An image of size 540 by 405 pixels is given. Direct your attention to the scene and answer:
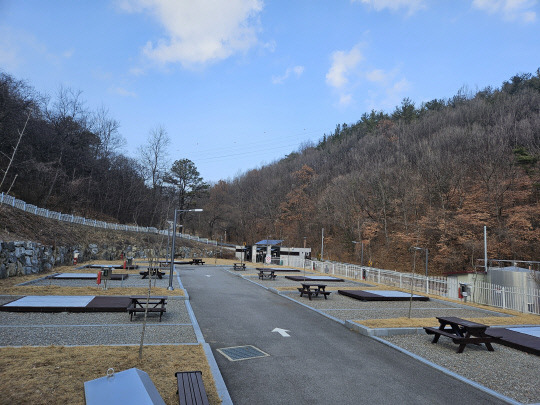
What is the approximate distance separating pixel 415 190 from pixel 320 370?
5068 cm

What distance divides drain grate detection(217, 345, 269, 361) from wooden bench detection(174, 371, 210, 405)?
2.28 meters

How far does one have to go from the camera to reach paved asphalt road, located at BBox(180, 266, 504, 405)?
5.52 metres

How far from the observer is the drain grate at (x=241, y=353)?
7.41 metres

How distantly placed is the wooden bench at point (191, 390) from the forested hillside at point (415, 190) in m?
37.9

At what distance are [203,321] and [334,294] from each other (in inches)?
385

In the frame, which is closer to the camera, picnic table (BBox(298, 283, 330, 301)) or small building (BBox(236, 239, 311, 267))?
picnic table (BBox(298, 283, 330, 301))

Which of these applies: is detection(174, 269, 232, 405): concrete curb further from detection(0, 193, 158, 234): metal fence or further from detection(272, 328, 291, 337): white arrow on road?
detection(0, 193, 158, 234): metal fence

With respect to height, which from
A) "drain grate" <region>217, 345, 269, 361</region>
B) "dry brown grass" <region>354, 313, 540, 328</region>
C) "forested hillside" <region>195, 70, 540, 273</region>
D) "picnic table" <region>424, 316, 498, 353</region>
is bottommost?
"drain grate" <region>217, 345, 269, 361</region>

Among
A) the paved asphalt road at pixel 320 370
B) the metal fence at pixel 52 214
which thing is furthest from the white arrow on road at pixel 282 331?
the metal fence at pixel 52 214

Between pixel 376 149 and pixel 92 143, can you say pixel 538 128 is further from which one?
pixel 92 143

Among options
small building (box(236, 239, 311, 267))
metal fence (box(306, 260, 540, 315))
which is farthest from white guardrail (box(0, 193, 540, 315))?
small building (box(236, 239, 311, 267))

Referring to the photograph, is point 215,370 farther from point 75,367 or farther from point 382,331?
point 382,331

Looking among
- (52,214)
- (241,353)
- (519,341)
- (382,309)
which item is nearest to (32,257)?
(52,214)

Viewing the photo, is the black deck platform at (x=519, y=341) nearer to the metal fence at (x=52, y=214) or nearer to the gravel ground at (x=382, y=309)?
the gravel ground at (x=382, y=309)
